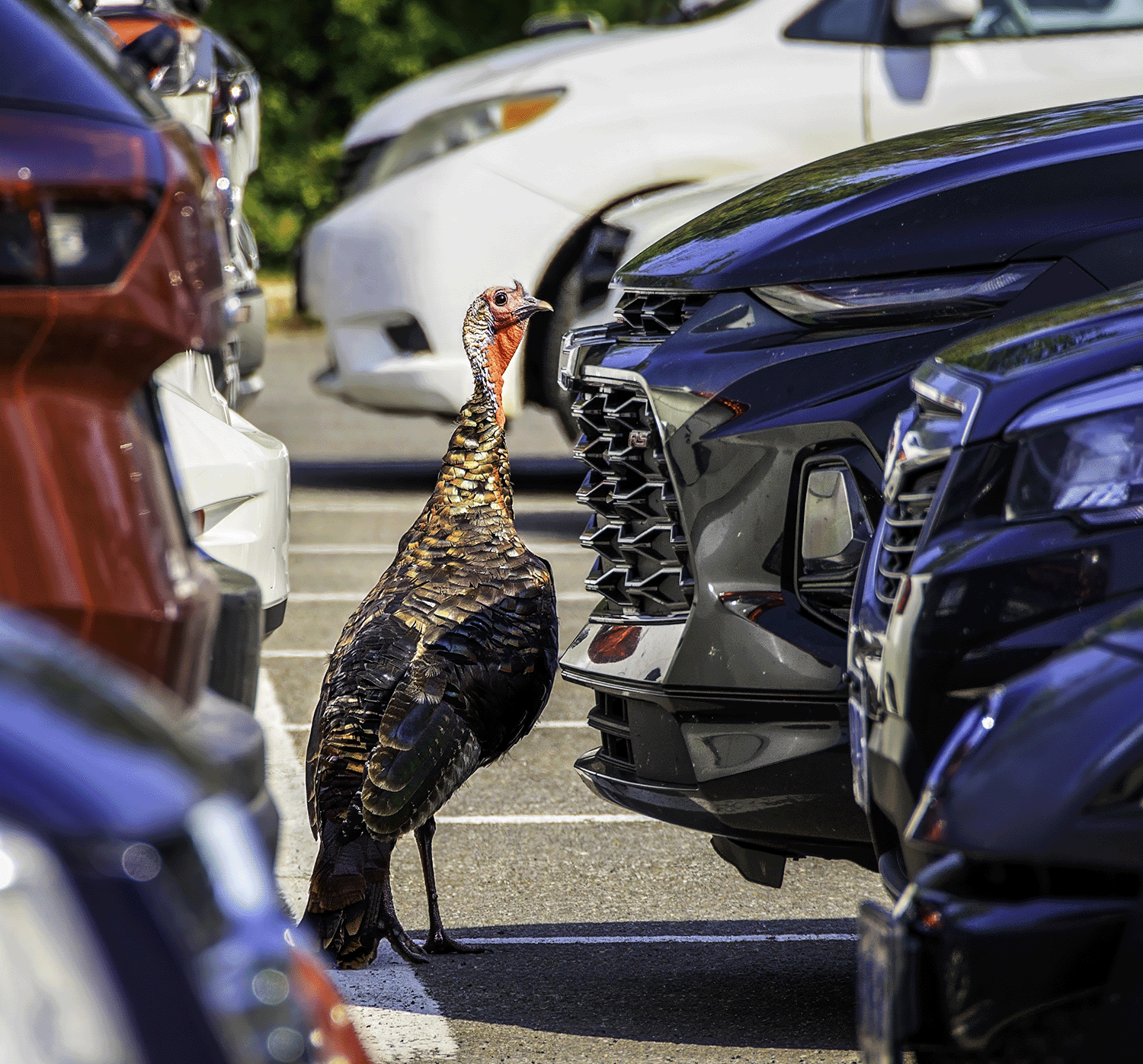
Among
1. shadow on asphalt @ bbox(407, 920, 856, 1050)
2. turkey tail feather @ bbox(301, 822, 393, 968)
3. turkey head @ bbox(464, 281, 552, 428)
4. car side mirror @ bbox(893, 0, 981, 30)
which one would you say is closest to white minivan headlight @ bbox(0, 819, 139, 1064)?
shadow on asphalt @ bbox(407, 920, 856, 1050)

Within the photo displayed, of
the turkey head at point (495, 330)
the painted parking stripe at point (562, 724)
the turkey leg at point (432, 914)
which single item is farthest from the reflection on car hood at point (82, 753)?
the painted parking stripe at point (562, 724)

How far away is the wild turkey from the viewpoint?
363cm

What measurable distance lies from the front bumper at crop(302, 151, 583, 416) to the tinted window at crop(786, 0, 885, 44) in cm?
128

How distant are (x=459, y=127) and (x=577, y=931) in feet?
Answer: 17.2

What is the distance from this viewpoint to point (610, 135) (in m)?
7.96

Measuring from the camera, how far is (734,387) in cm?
297

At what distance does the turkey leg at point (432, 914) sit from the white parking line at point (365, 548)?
3828mm

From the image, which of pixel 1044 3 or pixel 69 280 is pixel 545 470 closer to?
pixel 1044 3

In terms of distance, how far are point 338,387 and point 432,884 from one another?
5.06 meters

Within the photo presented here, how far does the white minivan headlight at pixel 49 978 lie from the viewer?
1.21 metres

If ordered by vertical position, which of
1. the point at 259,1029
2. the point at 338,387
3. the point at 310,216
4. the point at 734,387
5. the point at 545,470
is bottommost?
the point at 310,216

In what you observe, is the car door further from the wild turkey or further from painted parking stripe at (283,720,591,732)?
the wild turkey

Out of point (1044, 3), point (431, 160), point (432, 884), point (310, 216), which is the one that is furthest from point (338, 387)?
point (310, 216)

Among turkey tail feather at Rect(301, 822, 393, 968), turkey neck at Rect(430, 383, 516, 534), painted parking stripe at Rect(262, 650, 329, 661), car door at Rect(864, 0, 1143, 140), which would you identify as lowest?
painted parking stripe at Rect(262, 650, 329, 661)
